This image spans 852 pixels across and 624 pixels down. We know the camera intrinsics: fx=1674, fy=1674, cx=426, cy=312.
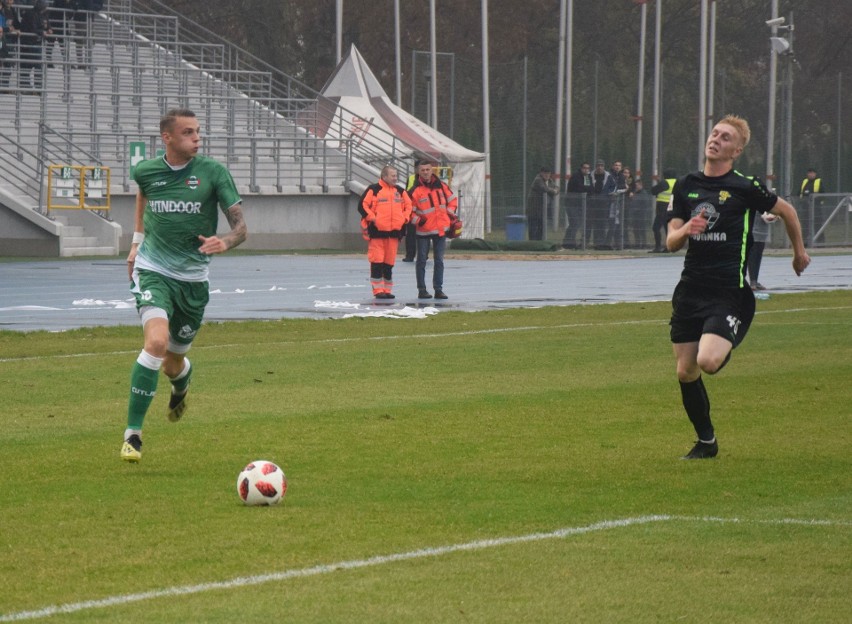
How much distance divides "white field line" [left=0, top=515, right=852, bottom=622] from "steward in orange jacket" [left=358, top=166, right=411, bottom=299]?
1637cm

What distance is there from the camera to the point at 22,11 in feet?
147

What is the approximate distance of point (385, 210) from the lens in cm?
2519

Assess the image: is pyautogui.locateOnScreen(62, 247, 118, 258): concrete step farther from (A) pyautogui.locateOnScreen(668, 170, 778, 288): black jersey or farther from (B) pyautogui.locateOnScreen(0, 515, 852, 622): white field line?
(B) pyautogui.locateOnScreen(0, 515, 852, 622): white field line

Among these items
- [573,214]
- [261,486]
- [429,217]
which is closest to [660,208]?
[573,214]

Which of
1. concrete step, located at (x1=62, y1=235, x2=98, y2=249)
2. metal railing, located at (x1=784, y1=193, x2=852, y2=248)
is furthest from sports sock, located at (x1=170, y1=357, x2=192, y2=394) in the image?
metal railing, located at (x1=784, y1=193, x2=852, y2=248)

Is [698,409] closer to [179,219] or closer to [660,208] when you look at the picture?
[179,219]

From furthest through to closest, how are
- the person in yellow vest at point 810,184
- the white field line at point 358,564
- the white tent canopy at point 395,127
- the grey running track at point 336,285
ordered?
the white tent canopy at point 395,127
the person in yellow vest at point 810,184
the grey running track at point 336,285
the white field line at point 358,564

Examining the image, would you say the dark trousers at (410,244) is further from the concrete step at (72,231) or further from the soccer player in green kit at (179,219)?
the soccer player in green kit at (179,219)

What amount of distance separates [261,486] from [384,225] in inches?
676

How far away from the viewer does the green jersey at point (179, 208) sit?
391 inches

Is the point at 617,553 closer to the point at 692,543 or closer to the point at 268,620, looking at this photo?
the point at 692,543

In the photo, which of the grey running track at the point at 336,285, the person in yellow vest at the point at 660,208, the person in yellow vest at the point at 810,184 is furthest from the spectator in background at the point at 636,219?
the person in yellow vest at the point at 810,184

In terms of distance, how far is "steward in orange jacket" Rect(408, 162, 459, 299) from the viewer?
24.4 meters

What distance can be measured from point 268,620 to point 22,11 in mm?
41403
